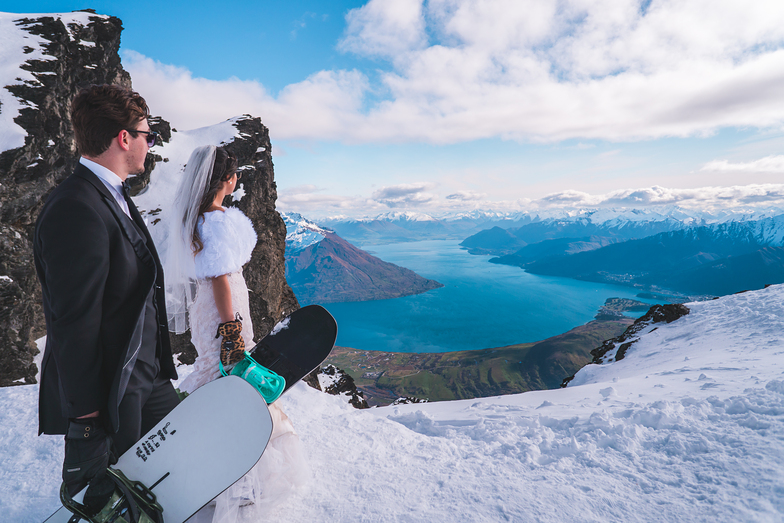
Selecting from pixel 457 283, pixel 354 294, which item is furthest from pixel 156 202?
pixel 354 294

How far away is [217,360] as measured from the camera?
108 inches

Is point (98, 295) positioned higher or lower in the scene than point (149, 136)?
lower

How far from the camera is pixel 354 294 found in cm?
17188

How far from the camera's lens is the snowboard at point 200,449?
1.97m

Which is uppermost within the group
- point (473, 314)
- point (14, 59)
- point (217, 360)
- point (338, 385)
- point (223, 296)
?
point (14, 59)

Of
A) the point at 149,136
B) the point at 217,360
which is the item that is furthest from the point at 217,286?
the point at 149,136

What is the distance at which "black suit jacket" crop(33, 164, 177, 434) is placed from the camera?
1.47 metres

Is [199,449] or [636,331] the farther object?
[636,331]

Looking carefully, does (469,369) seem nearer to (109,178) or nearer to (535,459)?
(535,459)

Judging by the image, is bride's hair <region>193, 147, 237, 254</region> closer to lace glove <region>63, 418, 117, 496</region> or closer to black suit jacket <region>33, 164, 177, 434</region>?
black suit jacket <region>33, 164, 177, 434</region>

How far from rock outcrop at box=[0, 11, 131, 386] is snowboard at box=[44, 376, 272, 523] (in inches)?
419

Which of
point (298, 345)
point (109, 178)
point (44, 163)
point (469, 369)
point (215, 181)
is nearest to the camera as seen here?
point (109, 178)

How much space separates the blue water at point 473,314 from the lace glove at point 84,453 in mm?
88085

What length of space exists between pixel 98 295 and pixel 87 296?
0.05 metres
